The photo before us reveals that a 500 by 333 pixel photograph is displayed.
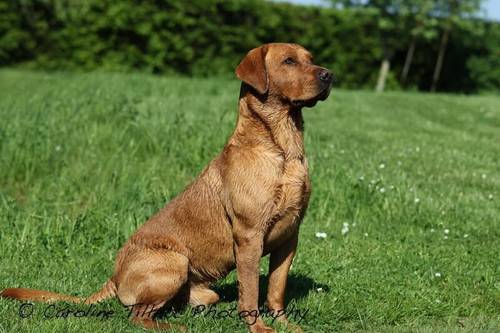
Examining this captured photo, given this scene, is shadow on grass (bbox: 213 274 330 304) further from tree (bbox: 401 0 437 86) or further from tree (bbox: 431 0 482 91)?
tree (bbox: 431 0 482 91)

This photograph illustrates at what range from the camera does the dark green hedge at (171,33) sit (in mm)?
20203

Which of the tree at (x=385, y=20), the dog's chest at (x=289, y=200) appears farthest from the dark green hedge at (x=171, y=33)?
the dog's chest at (x=289, y=200)

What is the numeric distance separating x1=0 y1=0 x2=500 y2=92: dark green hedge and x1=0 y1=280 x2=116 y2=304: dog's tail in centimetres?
1653

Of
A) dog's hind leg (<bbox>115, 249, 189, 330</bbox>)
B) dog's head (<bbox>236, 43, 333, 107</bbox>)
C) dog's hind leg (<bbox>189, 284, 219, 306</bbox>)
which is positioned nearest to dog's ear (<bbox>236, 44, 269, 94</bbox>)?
dog's head (<bbox>236, 43, 333, 107</bbox>)

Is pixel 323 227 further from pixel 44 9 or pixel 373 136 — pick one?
pixel 44 9

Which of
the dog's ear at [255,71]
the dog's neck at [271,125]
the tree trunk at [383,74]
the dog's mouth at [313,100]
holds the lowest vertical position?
the tree trunk at [383,74]

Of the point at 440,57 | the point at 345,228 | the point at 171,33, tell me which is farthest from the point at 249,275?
the point at 440,57

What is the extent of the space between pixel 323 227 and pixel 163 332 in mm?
2722

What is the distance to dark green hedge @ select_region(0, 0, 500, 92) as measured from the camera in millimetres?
20203

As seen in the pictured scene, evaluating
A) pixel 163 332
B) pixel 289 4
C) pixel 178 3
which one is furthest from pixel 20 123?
pixel 289 4

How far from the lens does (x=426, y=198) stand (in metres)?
7.03

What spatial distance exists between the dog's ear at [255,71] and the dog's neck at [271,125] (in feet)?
0.32

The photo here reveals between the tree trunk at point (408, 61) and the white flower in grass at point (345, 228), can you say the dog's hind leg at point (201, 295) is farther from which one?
the tree trunk at point (408, 61)

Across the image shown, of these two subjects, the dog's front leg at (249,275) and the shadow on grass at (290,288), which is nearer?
the dog's front leg at (249,275)
